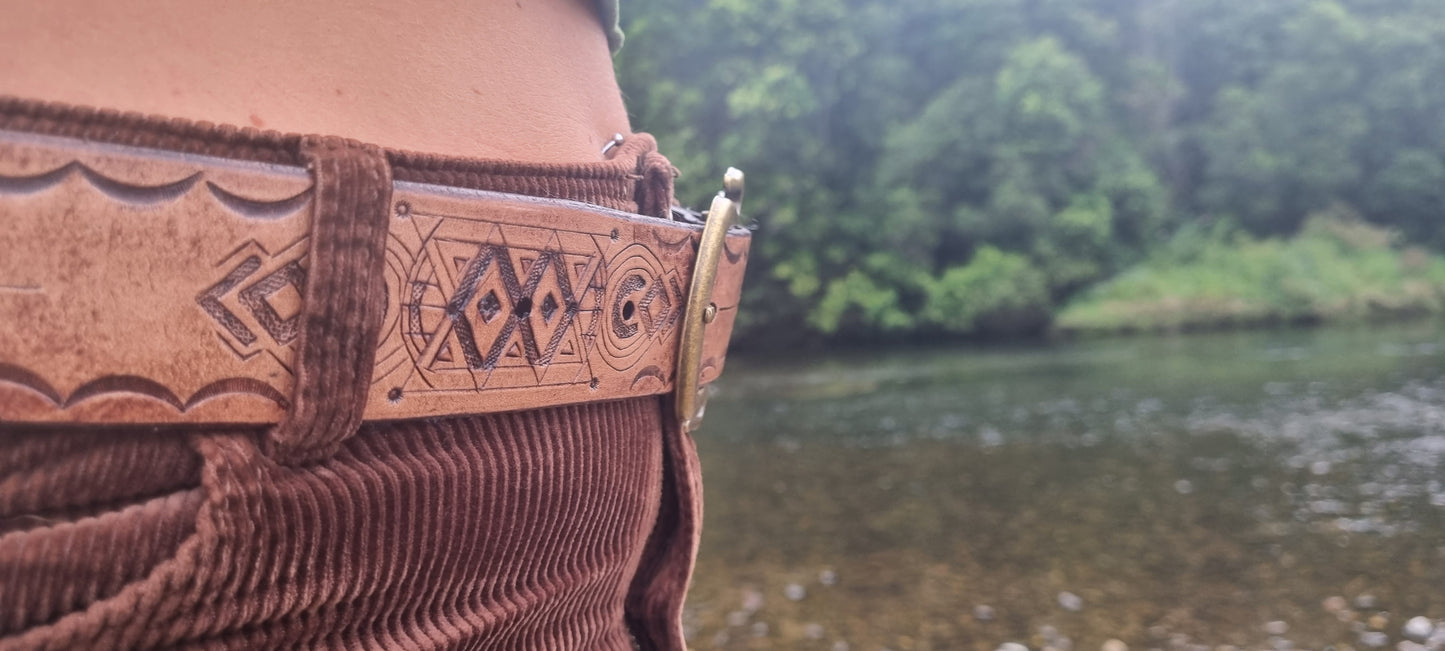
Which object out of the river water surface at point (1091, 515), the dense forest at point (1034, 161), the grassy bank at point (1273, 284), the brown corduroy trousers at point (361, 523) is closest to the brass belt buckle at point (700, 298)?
the brown corduroy trousers at point (361, 523)

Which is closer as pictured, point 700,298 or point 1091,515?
point 700,298

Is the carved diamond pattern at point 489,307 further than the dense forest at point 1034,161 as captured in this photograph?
No

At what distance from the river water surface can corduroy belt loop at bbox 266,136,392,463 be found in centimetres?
271

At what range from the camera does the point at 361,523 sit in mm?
467

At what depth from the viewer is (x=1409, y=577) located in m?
3.19

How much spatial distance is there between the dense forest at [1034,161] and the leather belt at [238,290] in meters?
13.1

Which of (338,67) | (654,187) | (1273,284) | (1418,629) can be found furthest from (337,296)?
(1273,284)

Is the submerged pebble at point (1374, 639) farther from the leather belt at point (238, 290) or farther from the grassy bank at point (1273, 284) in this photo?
the grassy bank at point (1273, 284)

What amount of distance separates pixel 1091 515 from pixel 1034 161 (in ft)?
43.9

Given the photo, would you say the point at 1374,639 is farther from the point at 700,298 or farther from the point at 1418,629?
the point at 700,298

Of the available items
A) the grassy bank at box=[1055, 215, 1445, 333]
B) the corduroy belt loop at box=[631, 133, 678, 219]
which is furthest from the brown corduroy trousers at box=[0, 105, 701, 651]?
the grassy bank at box=[1055, 215, 1445, 333]

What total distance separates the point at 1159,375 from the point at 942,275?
24.7 ft

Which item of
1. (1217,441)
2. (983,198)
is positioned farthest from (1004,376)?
(983,198)

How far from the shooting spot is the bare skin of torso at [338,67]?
1.32ft
